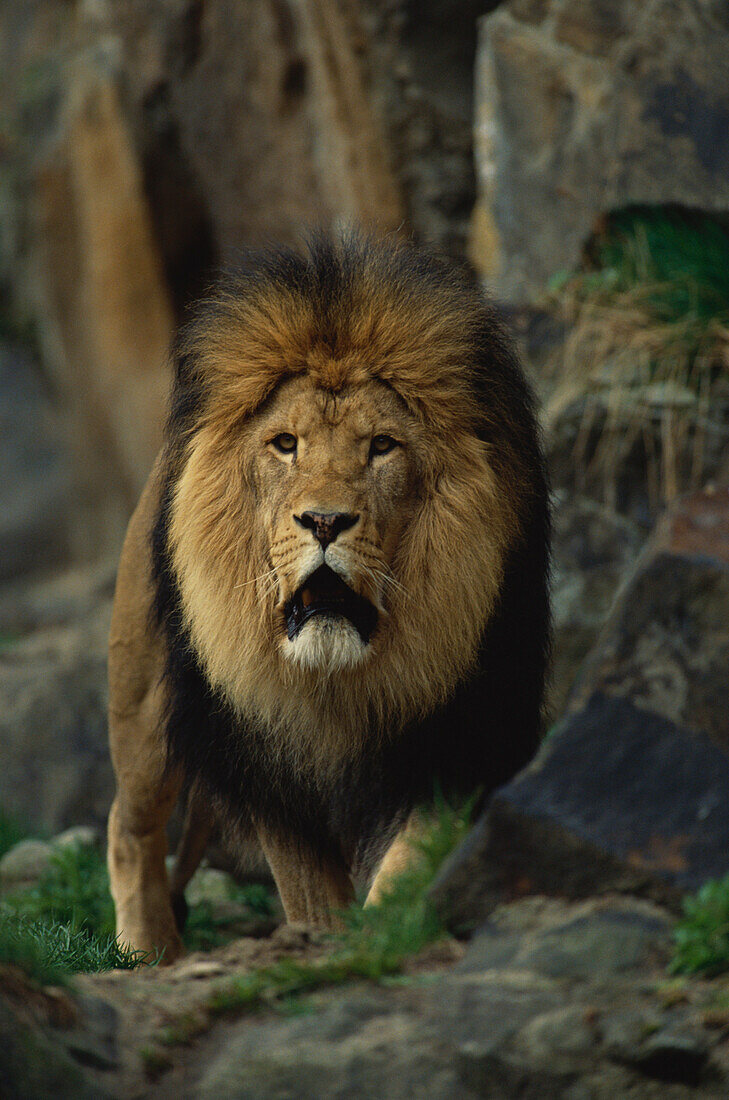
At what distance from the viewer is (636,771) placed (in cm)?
249

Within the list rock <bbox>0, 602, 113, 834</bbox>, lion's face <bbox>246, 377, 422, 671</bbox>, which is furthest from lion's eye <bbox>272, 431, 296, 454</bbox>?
rock <bbox>0, 602, 113, 834</bbox>

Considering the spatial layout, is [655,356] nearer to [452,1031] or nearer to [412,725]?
[412,725]

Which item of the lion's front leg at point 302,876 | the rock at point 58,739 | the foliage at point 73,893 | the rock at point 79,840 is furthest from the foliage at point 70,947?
the rock at point 58,739

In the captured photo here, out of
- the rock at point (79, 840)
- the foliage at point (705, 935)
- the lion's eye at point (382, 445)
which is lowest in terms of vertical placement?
the rock at point (79, 840)

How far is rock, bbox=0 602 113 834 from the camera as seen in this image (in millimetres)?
6844

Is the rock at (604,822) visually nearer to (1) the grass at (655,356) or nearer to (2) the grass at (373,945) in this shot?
(2) the grass at (373,945)

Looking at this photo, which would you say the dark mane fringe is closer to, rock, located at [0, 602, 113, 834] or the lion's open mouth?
the lion's open mouth

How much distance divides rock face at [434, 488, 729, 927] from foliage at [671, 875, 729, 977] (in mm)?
77

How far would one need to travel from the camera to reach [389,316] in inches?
137

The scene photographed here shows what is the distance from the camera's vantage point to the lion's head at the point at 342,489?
3.20 m

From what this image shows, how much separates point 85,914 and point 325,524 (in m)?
2.27

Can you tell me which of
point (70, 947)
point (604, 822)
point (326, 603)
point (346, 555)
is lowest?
point (70, 947)

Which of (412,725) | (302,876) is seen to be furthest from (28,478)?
(412,725)

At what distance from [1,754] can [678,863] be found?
17.6 feet
